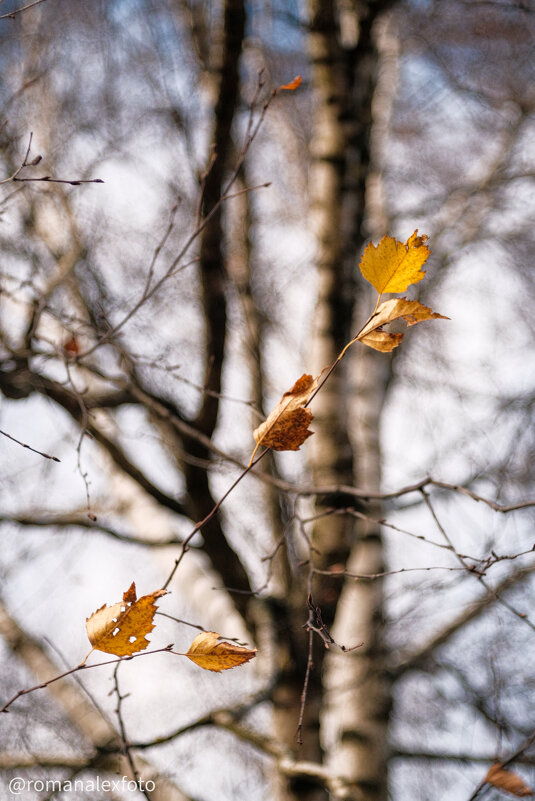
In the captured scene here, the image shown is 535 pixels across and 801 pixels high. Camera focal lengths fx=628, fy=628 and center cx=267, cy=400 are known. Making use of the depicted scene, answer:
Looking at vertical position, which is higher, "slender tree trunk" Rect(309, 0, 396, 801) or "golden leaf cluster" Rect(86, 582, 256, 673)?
"slender tree trunk" Rect(309, 0, 396, 801)

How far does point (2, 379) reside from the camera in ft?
5.52

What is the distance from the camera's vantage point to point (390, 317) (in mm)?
712

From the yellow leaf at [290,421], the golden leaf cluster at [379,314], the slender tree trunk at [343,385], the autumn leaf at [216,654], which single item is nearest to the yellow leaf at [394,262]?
the golden leaf cluster at [379,314]

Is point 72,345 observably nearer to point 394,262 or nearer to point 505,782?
point 394,262

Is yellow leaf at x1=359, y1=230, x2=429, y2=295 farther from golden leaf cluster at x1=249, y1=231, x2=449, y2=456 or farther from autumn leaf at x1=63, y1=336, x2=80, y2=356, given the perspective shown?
autumn leaf at x1=63, y1=336, x2=80, y2=356

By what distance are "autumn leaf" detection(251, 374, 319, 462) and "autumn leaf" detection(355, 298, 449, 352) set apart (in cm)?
9

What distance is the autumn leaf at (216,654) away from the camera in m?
0.75

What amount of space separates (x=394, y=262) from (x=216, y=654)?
51 centimetres

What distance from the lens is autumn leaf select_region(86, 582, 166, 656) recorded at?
0.77 metres

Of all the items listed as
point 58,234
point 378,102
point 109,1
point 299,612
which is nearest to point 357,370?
point 299,612

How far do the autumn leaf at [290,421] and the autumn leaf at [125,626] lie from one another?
0.23 metres

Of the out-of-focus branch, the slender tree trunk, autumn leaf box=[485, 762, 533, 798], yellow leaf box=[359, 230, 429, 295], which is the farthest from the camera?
the out-of-focus branch

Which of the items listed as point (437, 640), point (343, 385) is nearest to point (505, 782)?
point (343, 385)

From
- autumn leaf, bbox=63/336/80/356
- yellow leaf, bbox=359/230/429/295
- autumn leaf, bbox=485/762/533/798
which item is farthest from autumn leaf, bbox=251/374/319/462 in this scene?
autumn leaf, bbox=63/336/80/356
